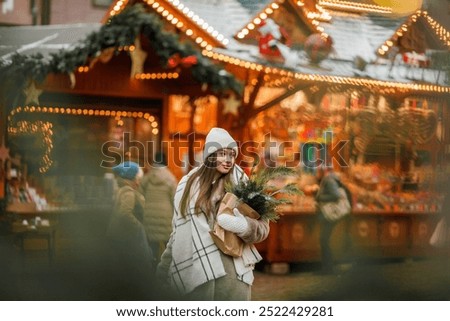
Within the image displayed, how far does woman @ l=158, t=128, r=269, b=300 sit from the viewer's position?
5949 mm

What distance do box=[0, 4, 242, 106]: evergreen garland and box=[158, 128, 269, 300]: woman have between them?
85 centimetres

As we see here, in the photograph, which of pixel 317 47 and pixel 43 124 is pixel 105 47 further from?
pixel 317 47

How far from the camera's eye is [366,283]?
7.22 m

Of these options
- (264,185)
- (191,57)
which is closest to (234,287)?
(264,185)

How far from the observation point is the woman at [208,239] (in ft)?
19.5

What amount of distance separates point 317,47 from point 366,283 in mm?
1878

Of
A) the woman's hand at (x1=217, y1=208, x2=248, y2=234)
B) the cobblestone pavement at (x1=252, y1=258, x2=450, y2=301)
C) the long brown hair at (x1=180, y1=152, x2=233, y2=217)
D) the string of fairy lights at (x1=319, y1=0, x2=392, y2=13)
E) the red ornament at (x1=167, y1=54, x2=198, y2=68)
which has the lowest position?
the cobblestone pavement at (x1=252, y1=258, x2=450, y2=301)

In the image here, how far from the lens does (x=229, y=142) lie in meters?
6.14

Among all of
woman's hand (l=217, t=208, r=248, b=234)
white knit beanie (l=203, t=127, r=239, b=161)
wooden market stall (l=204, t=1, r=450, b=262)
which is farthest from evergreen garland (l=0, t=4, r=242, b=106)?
woman's hand (l=217, t=208, r=248, b=234)

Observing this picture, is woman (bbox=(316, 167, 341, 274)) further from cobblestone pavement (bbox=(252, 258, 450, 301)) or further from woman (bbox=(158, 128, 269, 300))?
woman (bbox=(158, 128, 269, 300))

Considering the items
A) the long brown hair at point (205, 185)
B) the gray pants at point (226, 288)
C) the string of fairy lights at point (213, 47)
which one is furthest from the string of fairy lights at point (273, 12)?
the gray pants at point (226, 288)

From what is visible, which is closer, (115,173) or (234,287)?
(234,287)
